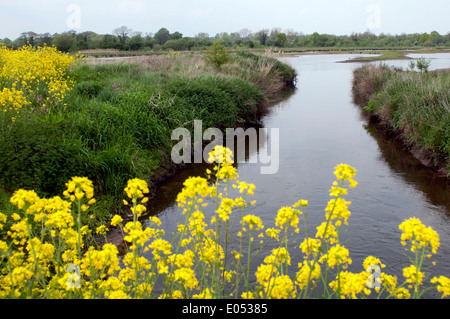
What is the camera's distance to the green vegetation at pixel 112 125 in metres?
5.72

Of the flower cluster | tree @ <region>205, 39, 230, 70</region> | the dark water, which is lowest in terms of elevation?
the dark water

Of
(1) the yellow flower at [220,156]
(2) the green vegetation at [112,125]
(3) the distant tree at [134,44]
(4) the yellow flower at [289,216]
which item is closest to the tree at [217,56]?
(2) the green vegetation at [112,125]

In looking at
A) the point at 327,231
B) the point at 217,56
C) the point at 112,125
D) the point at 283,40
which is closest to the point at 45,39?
the point at 217,56

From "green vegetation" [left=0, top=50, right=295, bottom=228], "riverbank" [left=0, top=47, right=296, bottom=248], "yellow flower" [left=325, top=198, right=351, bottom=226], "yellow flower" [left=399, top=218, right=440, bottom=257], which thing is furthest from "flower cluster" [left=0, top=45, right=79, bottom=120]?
"yellow flower" [left=399, top=218, right=440, bottom=257]

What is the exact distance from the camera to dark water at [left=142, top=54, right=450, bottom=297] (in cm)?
553

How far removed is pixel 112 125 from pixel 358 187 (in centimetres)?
494

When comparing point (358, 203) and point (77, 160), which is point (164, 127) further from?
point (358, 203)

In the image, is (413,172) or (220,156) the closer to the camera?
(220,156)

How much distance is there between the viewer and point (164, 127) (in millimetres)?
8984

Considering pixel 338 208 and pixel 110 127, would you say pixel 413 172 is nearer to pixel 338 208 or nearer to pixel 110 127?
pixel 110 127

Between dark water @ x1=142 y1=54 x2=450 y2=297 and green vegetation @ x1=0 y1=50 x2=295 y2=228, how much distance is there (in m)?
0.90

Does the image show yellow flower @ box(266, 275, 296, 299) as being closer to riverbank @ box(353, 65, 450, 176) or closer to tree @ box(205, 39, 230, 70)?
riverbank @ box(353, 65, 450, 176)

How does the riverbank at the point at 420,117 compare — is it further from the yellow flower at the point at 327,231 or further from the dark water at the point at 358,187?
the yellow flower at the point at 327,231

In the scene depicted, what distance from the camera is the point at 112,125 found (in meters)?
7.79
